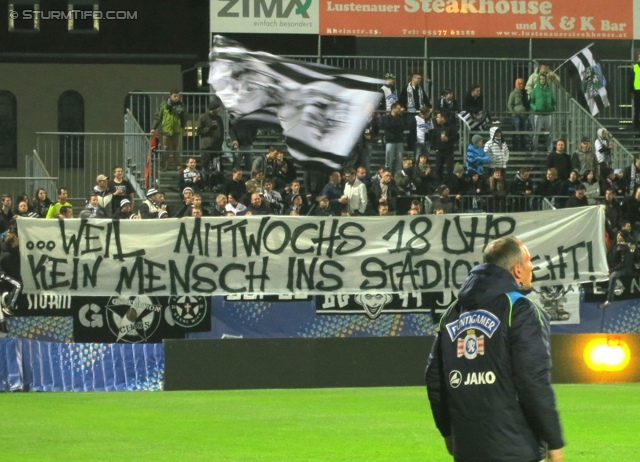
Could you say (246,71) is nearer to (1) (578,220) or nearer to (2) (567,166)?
(1) (578,220)

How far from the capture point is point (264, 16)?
30953 mm

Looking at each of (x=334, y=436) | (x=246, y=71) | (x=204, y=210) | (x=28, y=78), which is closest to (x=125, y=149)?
(x=204, y=210)

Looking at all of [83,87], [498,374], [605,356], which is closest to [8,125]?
[83,87]

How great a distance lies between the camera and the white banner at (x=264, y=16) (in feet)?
101

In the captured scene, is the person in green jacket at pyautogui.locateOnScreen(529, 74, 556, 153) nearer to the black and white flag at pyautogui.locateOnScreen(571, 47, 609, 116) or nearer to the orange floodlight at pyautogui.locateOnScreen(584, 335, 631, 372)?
the black and white flag at pyautogui.locateOnScreen(571, 47, 609, 116)

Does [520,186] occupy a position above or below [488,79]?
below

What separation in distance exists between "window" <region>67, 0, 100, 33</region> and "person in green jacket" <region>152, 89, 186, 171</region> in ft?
39.1

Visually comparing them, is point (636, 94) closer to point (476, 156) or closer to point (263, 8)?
point (476, 156)

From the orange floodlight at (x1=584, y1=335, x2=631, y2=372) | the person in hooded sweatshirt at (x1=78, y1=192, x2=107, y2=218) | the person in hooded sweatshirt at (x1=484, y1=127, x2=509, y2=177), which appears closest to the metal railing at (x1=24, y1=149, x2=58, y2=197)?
the person in hooded sweatshirt at (x1=78, y1=192, x2=107, y2=218)

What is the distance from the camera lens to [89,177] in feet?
110

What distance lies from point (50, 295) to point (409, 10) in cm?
1363

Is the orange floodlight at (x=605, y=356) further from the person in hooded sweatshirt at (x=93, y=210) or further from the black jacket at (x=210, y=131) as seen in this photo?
the black jacket at (x=210, y=131)

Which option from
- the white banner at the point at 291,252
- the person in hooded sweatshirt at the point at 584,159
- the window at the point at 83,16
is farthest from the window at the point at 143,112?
the white banner at the point at 291,252
